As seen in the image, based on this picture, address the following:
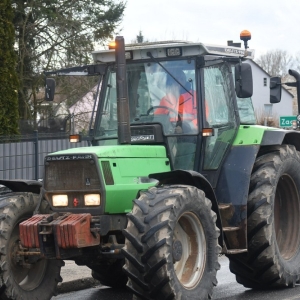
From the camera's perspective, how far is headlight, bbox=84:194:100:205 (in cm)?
760

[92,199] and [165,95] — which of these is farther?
[165,95]

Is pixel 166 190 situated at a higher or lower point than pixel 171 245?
higher

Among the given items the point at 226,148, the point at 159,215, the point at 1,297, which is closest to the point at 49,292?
the point at 1,297

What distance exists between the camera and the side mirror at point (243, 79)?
843 cm

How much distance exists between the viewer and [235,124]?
9148 mm

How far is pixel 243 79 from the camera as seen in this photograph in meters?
8.45

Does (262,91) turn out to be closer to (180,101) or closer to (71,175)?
(180,101)

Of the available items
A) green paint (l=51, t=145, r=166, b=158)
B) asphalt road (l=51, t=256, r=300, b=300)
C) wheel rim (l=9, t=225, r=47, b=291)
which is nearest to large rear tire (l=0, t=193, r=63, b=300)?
wheel rim (l=9, t=225, r=47, b=291)

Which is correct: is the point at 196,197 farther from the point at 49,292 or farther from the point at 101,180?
the point at 49,292

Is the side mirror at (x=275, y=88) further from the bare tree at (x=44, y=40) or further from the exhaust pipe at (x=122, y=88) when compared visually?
the bare tree at (x=44, y=40)

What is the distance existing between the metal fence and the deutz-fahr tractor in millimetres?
5535

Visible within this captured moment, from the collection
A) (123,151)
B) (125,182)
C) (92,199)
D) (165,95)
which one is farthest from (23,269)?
(165,95)

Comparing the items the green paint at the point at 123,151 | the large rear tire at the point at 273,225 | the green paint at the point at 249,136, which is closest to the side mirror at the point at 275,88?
the large rear tire at the point at 273,225

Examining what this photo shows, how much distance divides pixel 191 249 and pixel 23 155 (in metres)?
7.64
